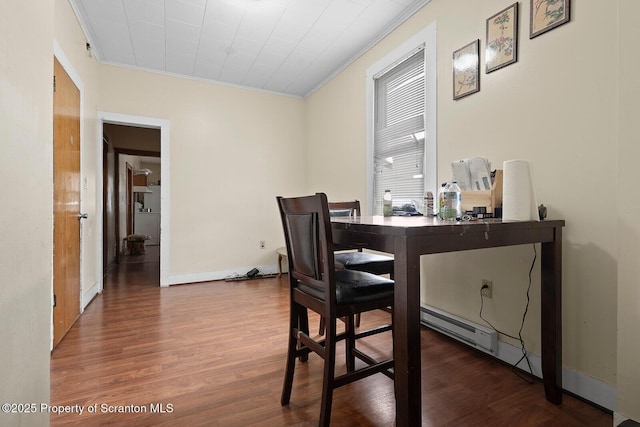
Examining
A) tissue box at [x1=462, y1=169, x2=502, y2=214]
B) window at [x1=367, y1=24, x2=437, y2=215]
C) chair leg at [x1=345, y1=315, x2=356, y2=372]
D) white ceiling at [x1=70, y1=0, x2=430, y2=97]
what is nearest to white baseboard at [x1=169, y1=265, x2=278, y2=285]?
window at [x1=367, y1=24, x2=437, y2=215]

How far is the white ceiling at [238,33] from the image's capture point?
259cm

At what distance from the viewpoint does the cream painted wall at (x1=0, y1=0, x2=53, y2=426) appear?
821 mm

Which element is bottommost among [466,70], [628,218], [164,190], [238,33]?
[628,218]

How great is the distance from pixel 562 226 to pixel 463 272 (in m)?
0.78

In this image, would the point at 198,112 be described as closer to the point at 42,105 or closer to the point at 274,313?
the point at 274,313

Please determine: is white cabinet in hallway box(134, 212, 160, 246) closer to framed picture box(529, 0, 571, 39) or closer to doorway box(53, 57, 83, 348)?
doorway box(53, 57, 83, 348)

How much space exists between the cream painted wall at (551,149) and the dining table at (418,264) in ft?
0.56

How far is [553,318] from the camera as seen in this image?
1.46 meters

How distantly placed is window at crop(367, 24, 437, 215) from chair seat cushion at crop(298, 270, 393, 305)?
119cm

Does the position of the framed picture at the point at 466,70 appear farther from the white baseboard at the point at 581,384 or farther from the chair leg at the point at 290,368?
the chair leg at the point at 290,368

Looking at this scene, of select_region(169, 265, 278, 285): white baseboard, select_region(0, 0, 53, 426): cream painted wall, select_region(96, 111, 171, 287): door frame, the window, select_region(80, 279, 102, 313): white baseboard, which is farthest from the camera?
select_region(169, 265, 278, 285): white baseboard

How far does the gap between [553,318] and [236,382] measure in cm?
164

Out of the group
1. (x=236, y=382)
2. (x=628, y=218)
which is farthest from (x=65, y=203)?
(x=628, y=218)

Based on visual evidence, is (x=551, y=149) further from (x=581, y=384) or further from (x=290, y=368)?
(x=290, y=368)
